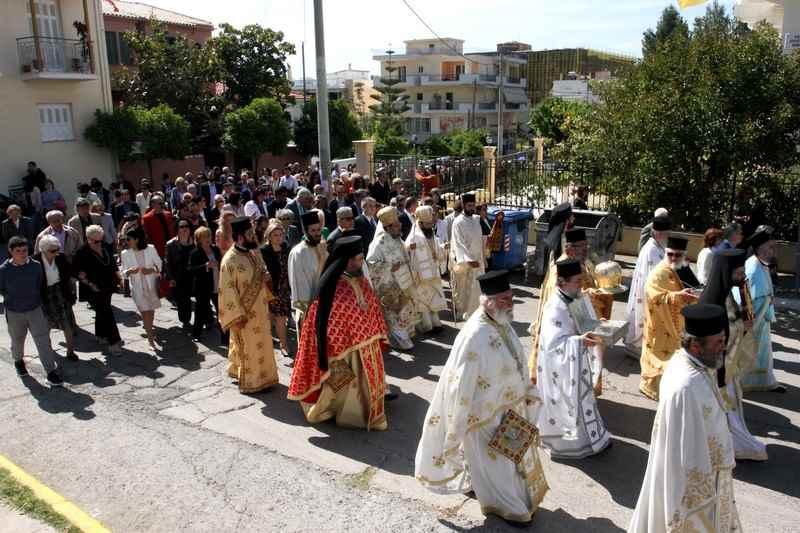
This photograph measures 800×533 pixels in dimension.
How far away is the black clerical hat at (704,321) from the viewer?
4.06m

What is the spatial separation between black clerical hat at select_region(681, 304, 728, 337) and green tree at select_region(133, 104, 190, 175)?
73.8 ft

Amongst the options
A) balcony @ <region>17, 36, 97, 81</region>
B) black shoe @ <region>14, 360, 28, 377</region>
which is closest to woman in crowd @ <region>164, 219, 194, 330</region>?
black shoe @ <region>14, 360, 28, 377</region>

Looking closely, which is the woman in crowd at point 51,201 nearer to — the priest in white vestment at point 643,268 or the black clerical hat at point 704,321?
the priest in white vestment at point 643,268

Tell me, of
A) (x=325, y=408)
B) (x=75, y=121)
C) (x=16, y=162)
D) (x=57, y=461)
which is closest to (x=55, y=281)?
(x=57, y=461)

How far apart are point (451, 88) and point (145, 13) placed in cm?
3896

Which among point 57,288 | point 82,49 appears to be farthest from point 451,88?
point 57,288

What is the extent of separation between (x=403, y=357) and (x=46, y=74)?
17.9 meters

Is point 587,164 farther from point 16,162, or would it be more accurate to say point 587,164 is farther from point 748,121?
point 16,162

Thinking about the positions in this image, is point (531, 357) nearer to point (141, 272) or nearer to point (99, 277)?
point (141, 272)

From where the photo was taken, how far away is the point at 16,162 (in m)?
21.7

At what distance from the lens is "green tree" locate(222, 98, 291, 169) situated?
27.9m

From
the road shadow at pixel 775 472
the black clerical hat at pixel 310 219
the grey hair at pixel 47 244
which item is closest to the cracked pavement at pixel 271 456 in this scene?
the road shadow at pixel 775 472

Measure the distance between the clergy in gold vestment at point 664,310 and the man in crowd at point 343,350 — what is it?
9.15 ft

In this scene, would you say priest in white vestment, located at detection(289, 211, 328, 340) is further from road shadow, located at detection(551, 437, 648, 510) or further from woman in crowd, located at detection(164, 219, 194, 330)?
road shadow, located at detection(551, 437, 648, 510)
